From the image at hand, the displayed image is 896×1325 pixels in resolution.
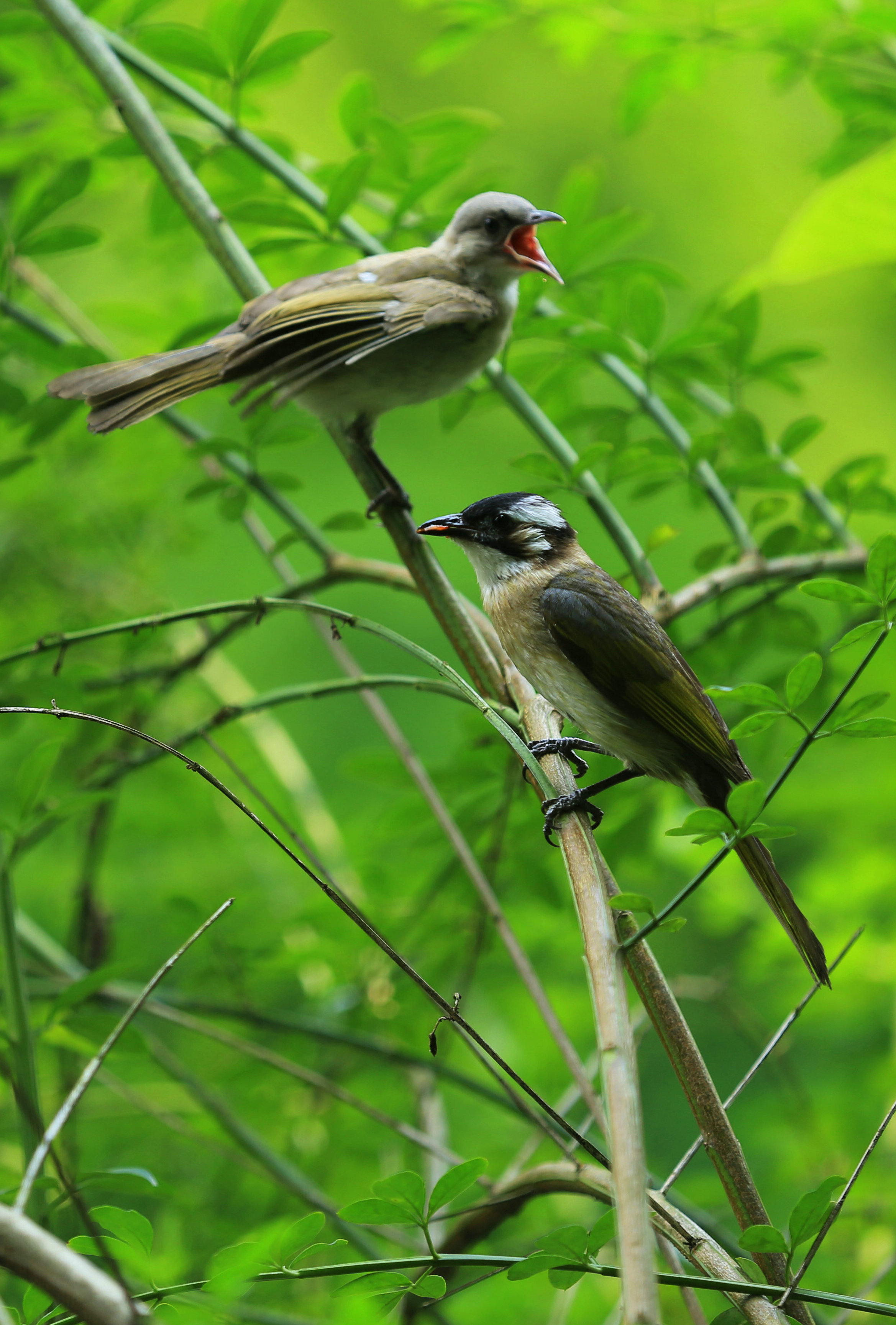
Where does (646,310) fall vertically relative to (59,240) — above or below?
below

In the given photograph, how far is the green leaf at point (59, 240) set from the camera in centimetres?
138

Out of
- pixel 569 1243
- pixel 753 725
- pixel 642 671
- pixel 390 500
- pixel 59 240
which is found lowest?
pixel 569 1243

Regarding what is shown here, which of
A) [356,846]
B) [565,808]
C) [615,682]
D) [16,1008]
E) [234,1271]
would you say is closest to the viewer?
[234,1271]

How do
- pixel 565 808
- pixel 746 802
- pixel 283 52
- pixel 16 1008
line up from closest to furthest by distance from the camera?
pixel 746 802
pixel 565 808
pixel 16 1008
pixel 283 52

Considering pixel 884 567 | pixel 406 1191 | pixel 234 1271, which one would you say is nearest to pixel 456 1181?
Answer: pixel 406 1191

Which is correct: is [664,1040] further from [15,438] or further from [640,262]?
[15,438]

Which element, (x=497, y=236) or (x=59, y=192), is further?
(x=497, y=236)

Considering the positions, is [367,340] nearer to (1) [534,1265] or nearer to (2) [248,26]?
(2) [248,26]

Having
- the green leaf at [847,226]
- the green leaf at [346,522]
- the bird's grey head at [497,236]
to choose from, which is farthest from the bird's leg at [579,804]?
the green leaf at [847,226]

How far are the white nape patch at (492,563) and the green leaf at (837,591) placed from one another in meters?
0.59

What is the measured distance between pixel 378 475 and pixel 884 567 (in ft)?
2.35

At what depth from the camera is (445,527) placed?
4.18 feet

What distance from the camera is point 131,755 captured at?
1582mm

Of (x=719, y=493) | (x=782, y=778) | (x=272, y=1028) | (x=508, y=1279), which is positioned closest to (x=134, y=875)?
(x=272, y=1028)
